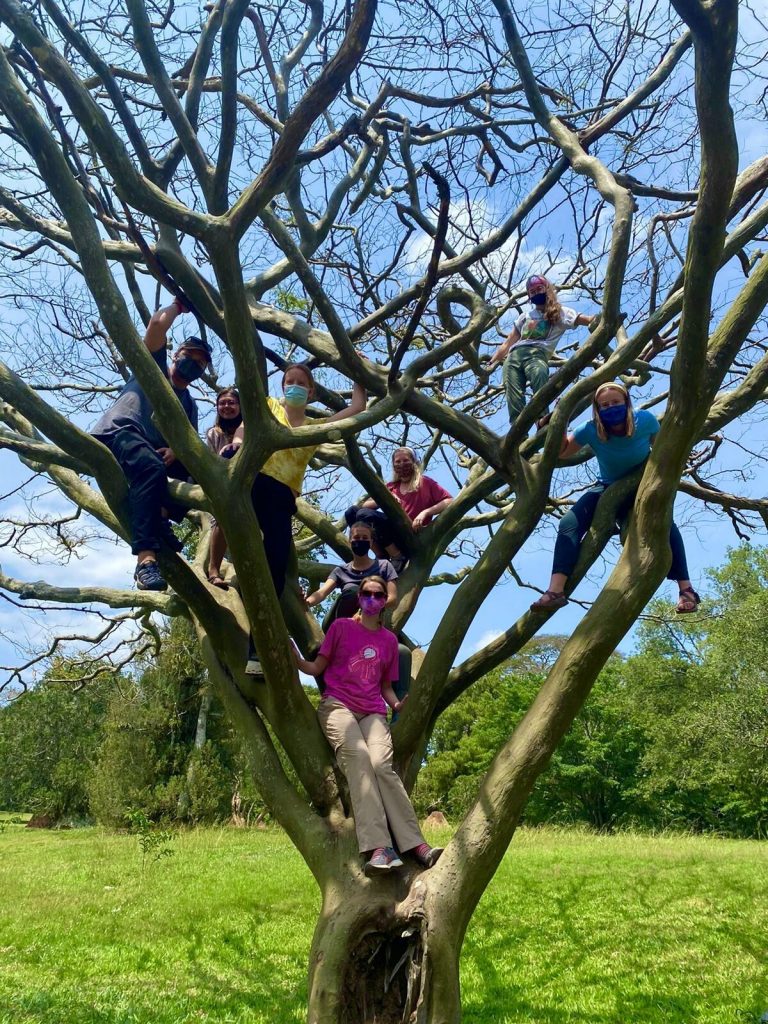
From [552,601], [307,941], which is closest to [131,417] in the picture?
[552,601]

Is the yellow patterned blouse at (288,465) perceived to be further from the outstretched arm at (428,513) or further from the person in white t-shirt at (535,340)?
the person in white t-shirt at (535,340)

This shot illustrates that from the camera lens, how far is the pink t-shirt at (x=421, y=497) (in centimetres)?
554

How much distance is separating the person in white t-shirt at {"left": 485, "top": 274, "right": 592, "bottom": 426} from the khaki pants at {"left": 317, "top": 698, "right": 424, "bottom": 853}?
261cm

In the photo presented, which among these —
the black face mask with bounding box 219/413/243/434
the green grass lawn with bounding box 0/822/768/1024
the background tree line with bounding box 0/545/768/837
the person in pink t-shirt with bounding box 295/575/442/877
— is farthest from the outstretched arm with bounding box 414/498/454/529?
the background tree line with bounding box 0/545/768/837

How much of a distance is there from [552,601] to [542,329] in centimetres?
232

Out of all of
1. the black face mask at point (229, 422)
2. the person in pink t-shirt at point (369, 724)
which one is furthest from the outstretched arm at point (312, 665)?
the black face mask at point (229, 422)

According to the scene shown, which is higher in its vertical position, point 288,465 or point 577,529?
point 288,465

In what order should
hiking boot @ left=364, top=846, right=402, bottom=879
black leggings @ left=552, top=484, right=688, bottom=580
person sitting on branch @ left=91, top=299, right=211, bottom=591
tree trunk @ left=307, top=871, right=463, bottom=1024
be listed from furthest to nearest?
black leggings @ left=552, top=484, right=688, bottom=580
person sitting on branch @ left=91, top=299, right=211, bottom=591
hiking boot @ left=364, top=846, right=402, bottom=879
tree trunk @ left=307, top=871, right=463, bottom=1024

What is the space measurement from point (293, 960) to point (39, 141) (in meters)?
5.83

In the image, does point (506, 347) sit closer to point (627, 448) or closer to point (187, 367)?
point (627, 448)

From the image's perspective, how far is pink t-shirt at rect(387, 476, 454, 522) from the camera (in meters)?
5.54

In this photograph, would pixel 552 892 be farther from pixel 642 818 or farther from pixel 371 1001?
pixel 642 818

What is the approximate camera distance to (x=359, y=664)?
4.03 meters

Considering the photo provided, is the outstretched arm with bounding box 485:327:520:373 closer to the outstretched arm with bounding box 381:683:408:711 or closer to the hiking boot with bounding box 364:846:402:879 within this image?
the outstretched arm with bounding box 381:683:408:711
